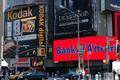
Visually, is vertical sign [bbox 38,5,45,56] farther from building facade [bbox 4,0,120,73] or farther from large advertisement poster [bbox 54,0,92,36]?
large advertisement poster [bbox 54,0,92,36]

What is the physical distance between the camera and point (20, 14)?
9869cm

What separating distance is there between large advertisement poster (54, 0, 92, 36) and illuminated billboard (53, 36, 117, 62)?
7.49 ft

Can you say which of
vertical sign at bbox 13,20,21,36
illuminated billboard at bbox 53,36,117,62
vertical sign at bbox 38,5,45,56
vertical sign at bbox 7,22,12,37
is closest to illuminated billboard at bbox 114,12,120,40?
illuminated billboard at bbox 53,36,117,62

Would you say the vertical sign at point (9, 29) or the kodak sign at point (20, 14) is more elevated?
the kodak sign at point (20, 14)

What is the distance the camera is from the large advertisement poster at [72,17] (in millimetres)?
81062

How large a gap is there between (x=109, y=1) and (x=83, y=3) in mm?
5490

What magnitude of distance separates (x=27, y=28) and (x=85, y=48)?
2011 centimetres

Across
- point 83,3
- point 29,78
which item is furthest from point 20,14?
point 29,78

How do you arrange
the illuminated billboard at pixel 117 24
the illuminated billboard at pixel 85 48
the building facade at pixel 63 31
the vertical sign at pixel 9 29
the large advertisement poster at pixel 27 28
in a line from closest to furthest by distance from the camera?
the illuminated billboard at pixel 85 48, the building facade at pixel 63 31, the illuminated billboard at pixel 117 24, the large advertisement poster at pixel 27 28, the vertical sign at pixel 9 29

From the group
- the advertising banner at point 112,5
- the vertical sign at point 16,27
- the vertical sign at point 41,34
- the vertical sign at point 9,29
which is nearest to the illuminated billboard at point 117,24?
the advertising banner at point 112,5

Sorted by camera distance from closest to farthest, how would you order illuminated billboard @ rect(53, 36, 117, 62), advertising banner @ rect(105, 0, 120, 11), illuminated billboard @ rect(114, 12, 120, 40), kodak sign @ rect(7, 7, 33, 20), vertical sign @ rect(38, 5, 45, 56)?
illuminated billboard @ rect(53, 36, 117, 62), advertising banner @ rect(105, 0, 120, 11), illuminated billboard @ rect(114, 12, 120, 40), vertical sign @ rect(38, 5, 45, 56), kodak sign @ rect(7, 7, 33, 20)

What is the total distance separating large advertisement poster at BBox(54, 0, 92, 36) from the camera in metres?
81.1

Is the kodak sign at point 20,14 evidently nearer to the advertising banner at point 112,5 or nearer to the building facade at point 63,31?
the building facade at point 63,31

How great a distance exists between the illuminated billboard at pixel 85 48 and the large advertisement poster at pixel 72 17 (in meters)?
2.28
